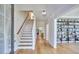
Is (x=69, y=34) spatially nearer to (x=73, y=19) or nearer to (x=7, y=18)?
(x=73, y=19)

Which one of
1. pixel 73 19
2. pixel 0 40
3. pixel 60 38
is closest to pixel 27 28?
pixel 60 38

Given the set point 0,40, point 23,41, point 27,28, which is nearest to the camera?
point 0,40

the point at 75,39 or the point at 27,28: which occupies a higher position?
the point at 27,28

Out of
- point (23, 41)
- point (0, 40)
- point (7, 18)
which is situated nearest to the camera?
point (0, 40)

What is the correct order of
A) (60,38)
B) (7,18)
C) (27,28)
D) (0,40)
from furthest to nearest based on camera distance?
1. (60,38)
2. (27,28)
3. (7,18)
4. (0,40)

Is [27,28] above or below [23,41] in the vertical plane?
above
